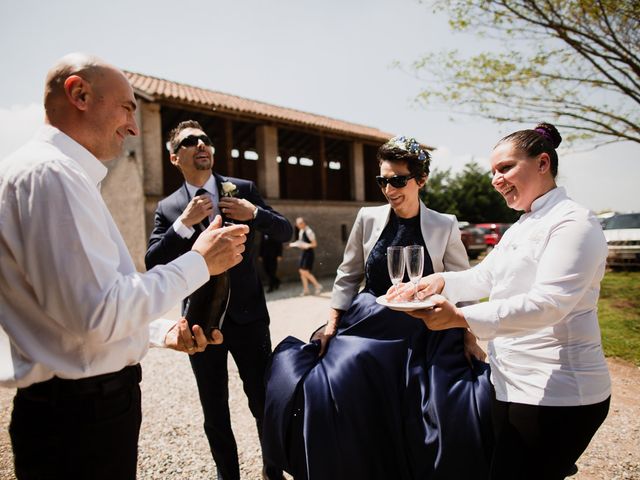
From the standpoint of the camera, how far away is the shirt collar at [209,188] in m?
2.93

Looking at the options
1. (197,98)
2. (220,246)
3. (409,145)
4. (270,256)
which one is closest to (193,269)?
(220,246)

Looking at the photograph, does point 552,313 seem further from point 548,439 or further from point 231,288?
point 231,288

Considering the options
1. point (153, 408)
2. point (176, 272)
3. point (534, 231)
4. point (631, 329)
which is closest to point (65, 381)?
point (176, 272)

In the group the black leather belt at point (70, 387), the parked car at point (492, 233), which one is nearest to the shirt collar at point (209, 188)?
the black leather belt at point (70, 387)

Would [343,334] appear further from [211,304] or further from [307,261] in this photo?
[307,261]

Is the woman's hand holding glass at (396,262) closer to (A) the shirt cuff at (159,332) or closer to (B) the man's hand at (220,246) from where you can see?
(B) the man's hand at (220,246)

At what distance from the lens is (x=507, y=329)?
1590mm

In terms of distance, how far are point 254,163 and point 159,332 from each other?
654 inches

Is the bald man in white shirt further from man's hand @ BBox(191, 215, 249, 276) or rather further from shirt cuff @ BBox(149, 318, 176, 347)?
shirt cuff @ BBox(149, 318, 176, 347)

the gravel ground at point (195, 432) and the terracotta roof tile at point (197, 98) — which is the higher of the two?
the terracotta roof tile at point (197, 98)

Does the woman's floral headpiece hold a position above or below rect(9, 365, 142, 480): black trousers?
above

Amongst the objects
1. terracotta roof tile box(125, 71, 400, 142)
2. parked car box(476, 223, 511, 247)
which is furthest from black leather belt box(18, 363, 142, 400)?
parked car box(476, 223, 511, 247)

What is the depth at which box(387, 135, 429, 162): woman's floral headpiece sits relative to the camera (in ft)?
8.85

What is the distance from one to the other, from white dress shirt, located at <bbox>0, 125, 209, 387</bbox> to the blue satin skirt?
117 centimetres
